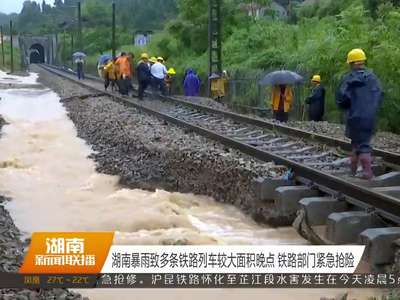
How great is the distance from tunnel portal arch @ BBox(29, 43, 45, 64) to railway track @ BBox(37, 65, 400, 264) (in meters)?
130

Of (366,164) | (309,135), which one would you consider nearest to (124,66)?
(309,135)

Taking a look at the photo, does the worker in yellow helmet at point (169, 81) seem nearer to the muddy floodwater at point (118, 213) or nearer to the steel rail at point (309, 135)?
the steel rail at point (309, 135)

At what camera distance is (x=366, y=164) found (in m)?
7.59

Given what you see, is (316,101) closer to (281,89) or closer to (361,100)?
(281,89)

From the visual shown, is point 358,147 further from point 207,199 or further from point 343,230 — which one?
point 207,199

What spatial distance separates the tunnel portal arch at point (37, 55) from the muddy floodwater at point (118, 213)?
127690mm

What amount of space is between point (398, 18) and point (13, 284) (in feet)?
51.3

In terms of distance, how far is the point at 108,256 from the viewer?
4.12 metres

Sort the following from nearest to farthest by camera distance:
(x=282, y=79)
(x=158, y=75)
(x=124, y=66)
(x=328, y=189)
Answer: (x=328, y=189) → (x=282, y=79) → (x=158, y=75) → (x=124, y=66)

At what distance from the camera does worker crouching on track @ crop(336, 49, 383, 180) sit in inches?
287

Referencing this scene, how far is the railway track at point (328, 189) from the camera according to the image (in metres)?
6.12

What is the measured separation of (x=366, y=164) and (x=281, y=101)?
791cm

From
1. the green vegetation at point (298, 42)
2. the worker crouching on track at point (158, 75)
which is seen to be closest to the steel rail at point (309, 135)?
the green vegetation at point (298, 42)

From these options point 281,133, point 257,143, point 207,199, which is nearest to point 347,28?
point 281,133
